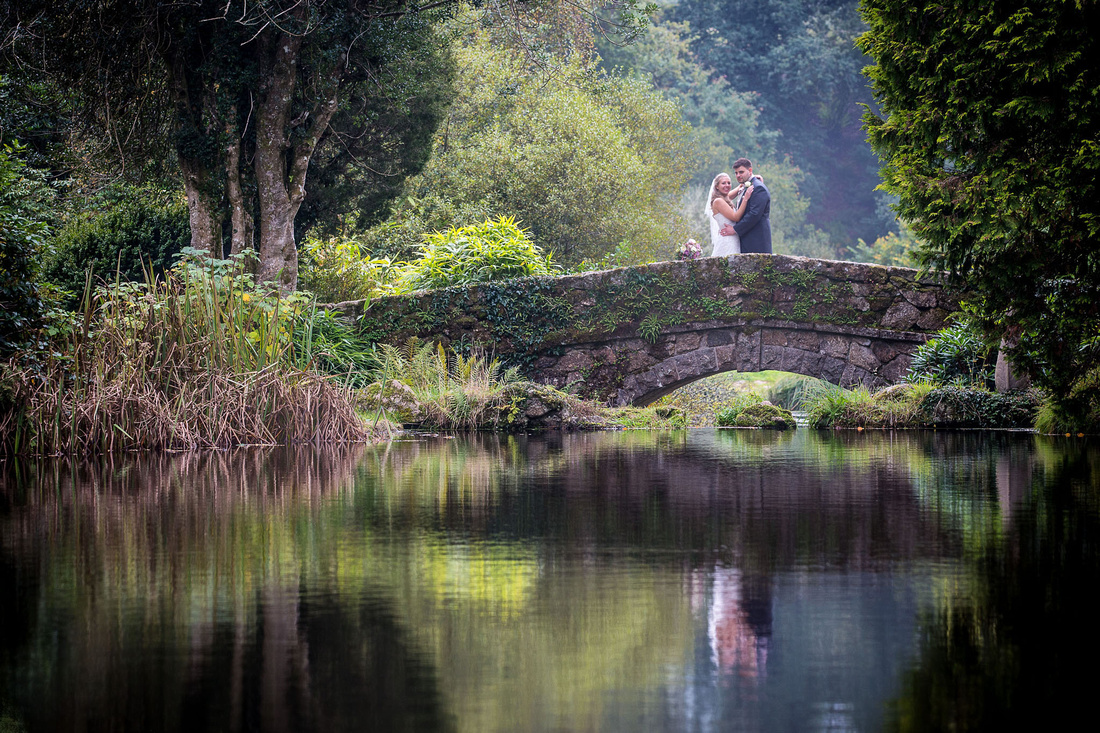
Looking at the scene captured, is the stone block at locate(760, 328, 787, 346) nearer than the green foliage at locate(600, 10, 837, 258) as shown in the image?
Yes

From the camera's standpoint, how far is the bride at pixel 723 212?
16.0m

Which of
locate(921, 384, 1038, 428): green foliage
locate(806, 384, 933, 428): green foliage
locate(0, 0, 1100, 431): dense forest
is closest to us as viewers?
locate(0, 0, 1100, 431): dense forest

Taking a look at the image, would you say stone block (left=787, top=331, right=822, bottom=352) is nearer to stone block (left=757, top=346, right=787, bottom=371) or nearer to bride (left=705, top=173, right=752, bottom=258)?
stone block (left=757, top=346, right=787, bottom=371)

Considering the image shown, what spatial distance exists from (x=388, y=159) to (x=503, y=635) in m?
16.1

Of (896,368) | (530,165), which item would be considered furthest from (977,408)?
(530,165)

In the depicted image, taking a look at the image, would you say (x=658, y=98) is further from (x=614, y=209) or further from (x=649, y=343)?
(x=649, y=343)

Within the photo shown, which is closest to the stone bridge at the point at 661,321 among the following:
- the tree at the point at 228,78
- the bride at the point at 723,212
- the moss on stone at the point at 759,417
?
the moss on stone at the point at 759,417

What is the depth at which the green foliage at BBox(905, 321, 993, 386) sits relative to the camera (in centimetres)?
1356

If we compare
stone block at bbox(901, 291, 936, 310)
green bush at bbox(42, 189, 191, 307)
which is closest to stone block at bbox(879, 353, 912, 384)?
stone block at bbox(901, 291, 936, 310)

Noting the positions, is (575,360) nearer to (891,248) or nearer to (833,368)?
(833,368)

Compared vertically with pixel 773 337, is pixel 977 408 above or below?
below

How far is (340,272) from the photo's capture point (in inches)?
709

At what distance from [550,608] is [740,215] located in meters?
13.9

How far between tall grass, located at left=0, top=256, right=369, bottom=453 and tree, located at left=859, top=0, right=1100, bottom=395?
542 cm
